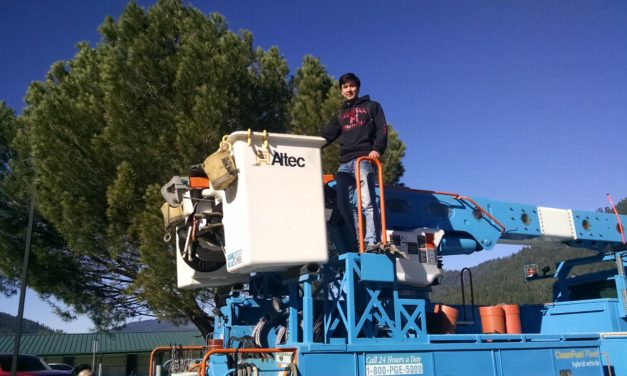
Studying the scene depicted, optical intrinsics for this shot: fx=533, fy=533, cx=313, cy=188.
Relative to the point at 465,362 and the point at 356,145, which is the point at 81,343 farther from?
the point at 465,362

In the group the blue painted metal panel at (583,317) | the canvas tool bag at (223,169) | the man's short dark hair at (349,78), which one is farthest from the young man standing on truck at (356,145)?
the blue painted metal panel at (583,317)

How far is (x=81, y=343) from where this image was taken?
148ft

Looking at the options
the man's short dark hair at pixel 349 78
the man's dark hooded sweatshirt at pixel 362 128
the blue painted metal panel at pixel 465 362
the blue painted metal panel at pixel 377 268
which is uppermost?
the man's short dark hair at pixel 349 78

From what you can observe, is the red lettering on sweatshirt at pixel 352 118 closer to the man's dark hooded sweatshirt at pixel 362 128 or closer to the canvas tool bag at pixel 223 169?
the man's dark hooded sweatshirt at pixel 362 128

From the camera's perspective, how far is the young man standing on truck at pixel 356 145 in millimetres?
5246

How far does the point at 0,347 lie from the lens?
42.8 m

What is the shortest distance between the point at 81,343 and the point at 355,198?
46.2 meters

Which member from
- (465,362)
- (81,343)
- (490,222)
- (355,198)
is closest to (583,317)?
(490,222)

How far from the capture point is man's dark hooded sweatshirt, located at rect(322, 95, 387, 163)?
5.47 metres

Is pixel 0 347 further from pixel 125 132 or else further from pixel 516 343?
pixel 516 343

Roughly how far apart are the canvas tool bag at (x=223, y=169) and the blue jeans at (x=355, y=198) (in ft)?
4.66

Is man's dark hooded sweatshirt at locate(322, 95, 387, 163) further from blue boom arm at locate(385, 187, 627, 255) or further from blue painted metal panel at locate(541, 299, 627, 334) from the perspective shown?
blue painted metal panel at locate(541, 299, 627, 334)

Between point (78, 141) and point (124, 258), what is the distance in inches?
117

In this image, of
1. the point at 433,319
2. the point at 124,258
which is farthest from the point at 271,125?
the point at 433,319
